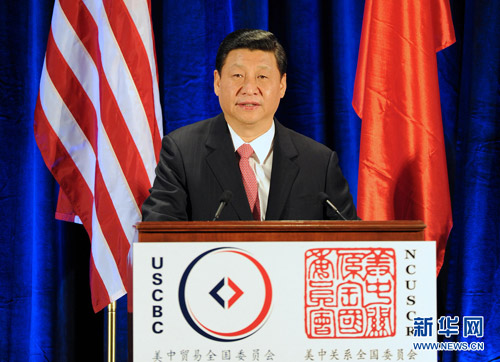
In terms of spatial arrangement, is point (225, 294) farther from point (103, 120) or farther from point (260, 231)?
point (103, 120)

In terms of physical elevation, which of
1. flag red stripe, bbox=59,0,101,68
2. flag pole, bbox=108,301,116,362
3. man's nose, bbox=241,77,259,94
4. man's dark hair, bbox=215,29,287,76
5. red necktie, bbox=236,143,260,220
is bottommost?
flag pole, bbox=108,301,116,362

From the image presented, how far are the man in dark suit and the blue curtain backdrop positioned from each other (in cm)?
81

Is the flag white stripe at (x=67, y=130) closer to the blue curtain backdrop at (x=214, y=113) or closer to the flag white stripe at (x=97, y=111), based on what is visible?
the flag white stripe at (x=97, y=111)

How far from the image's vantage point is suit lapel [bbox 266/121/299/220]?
6.52 feet

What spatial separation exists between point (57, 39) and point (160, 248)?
1.68 meters

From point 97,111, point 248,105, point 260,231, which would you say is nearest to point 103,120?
point 97,111

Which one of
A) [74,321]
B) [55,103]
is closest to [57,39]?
[55,103]

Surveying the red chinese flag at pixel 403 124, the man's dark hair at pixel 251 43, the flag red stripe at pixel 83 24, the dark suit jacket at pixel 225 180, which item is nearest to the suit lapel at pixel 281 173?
the dark suit jacket at pixel 225 180

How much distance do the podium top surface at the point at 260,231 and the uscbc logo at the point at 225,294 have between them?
4cm

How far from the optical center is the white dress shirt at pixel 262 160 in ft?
6.74

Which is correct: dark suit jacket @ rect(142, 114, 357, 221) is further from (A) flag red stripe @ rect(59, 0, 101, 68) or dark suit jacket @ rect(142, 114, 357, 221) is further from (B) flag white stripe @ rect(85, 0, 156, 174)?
(A) flag red stripe @ rect(59, 0, 101, 68)

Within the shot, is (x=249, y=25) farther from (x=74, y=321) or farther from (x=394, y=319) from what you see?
(x=394, y=319)

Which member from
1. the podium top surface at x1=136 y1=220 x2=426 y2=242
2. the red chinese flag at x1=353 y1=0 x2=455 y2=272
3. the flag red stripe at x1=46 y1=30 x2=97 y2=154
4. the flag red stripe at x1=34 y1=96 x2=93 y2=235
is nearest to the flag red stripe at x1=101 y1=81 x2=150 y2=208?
the flag red stripe at x1=46 y1=30 x2=97 y2=154

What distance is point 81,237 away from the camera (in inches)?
116
